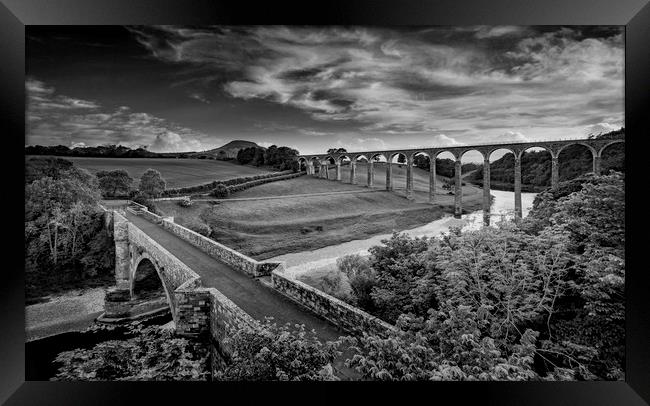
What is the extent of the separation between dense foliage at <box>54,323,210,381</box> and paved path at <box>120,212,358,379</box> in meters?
1.24

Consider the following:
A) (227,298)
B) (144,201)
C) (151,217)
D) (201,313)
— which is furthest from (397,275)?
(151,217)

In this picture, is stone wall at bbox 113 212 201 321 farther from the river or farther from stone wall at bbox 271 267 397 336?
the river

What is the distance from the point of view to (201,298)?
586 cm


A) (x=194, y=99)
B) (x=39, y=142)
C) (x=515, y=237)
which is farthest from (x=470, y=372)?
(x=39, y=142)

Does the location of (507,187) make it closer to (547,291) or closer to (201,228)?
(547,291)

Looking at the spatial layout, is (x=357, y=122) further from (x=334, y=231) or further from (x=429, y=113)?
(x=334, y=231)

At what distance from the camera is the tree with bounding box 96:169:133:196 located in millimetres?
7134

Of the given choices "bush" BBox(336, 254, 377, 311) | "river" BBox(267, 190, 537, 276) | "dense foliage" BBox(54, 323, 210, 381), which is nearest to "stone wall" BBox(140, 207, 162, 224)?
"dense foliage" BBox(54, 323, 210, 381)

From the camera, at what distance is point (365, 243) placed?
8555 mm

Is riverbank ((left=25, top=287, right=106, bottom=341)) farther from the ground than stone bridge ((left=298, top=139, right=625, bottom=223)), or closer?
closer

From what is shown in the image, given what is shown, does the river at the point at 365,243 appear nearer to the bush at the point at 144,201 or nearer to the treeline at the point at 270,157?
the treeline at the point at 270,157

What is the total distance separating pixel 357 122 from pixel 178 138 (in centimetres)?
377

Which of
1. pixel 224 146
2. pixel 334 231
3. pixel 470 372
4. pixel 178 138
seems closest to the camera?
pixel 470 372
